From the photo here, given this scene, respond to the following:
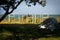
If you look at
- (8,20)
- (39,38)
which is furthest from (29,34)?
(8,20)

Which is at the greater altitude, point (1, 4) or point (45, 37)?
point (1, 4)

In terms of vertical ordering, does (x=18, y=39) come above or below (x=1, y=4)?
below

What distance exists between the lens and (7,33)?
35.2 feet

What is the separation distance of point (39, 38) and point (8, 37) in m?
1.34

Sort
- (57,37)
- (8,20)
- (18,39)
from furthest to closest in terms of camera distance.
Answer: (8,20), (57,37), (18,39)

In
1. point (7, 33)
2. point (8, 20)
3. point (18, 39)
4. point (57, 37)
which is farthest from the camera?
Result: point (8, 20)

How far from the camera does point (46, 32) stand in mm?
10953

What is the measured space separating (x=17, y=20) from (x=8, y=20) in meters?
0.74

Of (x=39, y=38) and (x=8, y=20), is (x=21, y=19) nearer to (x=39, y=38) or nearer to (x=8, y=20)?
(x=8, y=20)

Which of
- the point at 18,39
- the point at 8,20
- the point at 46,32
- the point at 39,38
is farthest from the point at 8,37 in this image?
the point at 8,20

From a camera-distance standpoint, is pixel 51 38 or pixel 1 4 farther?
A: pixel 1 4

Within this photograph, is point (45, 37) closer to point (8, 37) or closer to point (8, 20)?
point (8, 37)

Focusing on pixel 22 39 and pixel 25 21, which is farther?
pixel 25 21

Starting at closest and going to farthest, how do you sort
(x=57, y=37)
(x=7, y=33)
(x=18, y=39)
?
(x=18, y=39), (x=57, y=37), (x=7, y=33)
